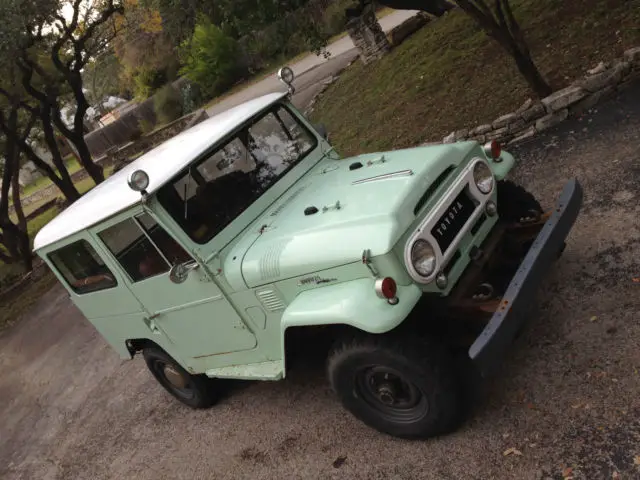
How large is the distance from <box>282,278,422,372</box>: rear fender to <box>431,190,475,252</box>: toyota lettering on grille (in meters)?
0.44

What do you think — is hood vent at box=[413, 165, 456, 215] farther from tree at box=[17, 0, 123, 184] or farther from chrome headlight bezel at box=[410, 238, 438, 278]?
tree at box=[17, 0, 123, 184]

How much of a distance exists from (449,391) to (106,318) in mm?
3185

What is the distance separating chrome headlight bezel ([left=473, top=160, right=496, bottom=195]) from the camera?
3.89 metres

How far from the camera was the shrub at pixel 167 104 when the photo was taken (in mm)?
28688

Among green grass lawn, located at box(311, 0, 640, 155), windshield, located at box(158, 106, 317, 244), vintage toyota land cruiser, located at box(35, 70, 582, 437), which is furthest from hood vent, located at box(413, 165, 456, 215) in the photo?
green grass lawn, located at box(311, 0, 640, 155)

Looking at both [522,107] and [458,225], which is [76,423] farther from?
[522,107]

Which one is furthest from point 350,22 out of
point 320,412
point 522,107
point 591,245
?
point 320,412

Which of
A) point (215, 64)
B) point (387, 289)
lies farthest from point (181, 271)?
point (215, 64)

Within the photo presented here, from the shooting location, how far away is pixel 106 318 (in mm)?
4930

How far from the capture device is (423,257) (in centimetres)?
330

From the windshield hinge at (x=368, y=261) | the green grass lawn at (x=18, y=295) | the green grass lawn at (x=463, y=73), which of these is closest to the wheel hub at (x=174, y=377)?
the windshield hinge at (x=368, y=261)

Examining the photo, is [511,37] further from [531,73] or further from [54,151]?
[54,151]

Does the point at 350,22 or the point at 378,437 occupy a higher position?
the point at 350,22

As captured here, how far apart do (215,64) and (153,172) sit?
79.6ft
